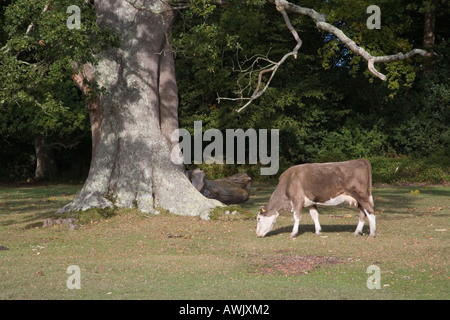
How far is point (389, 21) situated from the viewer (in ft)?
121

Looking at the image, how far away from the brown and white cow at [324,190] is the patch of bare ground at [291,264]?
8.81 ft

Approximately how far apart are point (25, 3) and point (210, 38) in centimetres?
522

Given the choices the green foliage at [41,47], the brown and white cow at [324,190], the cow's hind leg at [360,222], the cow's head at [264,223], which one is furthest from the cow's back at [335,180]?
the green foliage at [41,47]

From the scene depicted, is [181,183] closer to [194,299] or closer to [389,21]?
[194,299]

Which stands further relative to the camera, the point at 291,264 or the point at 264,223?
the point at 264,223

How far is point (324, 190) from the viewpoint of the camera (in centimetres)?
1452

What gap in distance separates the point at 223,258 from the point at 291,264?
1554mm

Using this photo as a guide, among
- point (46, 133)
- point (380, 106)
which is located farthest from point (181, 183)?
point (380, 106)

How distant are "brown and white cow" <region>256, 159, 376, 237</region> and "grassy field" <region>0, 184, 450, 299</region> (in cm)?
52

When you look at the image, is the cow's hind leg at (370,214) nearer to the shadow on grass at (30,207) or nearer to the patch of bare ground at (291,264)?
the patch of bare ground at (291,264)

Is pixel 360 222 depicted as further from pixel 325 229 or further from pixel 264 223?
pixel 264 223

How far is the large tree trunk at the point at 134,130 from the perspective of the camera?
59.9 ft

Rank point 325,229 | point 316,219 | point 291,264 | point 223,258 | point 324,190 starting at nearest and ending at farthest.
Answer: point 291,264 → point 223,258 → point 324,190 → point 316,219 → point 325,229

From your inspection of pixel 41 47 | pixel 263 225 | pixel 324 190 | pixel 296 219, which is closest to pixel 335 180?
pixel 324 190
